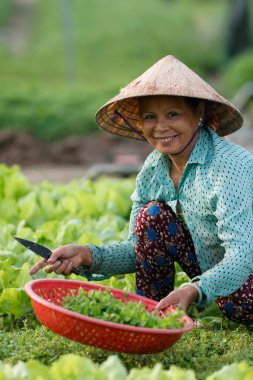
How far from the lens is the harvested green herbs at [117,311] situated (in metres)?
3.58

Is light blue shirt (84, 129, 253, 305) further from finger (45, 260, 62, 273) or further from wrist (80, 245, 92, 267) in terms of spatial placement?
finger (45, 260, 62, 273)

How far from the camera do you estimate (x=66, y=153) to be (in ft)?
42.5

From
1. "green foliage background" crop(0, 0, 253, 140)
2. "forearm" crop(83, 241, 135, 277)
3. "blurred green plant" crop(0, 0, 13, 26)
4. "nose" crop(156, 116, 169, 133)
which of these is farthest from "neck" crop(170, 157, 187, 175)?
"blurred green plant" crop(0, 0, 13, 26)

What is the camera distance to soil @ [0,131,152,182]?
1188 cm

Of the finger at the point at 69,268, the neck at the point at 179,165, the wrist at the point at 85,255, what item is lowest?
the finger at the point at 69,268

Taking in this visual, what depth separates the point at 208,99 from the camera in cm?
405

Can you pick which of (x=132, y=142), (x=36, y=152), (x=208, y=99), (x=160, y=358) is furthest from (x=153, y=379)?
(x=132, y=142)

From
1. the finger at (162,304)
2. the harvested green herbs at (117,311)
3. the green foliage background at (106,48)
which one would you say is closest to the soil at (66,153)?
the green foliage background at (106,48)

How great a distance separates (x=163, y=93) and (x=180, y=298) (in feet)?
2.86

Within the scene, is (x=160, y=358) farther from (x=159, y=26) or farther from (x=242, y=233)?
(x=159, y=26)

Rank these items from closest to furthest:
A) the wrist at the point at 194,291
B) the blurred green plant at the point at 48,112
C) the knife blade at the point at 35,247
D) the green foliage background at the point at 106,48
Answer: the wrist at the point at 194,291 < the knife blade at the point at 35,247 < the blurred green plant at the point at 48,112 < the green foliage background at the point at 106,48

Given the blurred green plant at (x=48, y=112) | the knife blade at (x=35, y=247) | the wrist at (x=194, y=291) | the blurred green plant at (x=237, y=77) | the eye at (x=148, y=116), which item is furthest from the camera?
the blurred green plant at (x=237, y=77)

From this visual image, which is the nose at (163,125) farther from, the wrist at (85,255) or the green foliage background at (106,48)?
the green foliage background at (106,48)

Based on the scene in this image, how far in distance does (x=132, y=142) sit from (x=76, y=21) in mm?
14287
